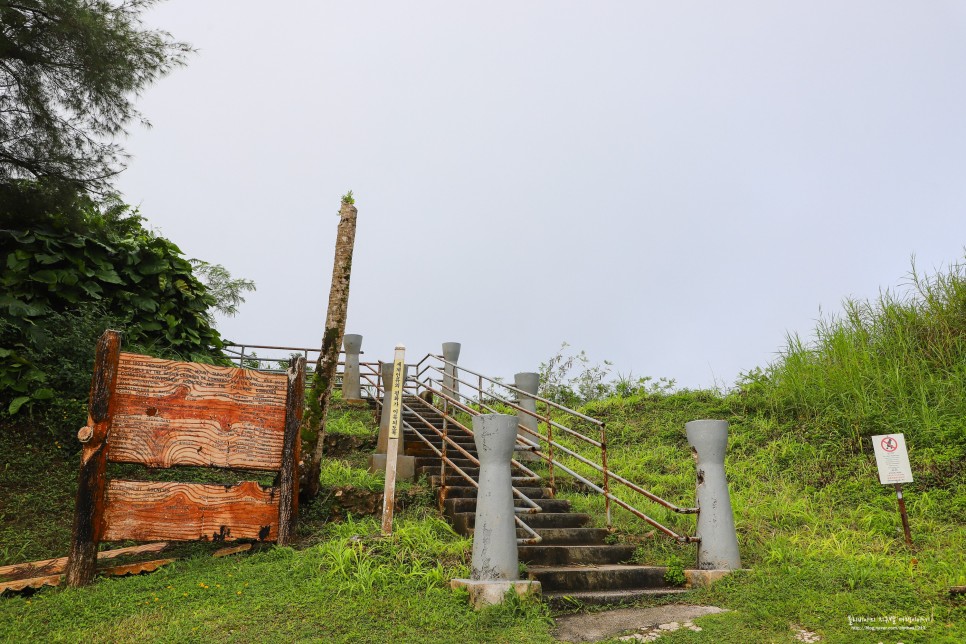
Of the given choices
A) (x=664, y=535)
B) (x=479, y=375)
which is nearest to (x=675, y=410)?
(x=479, y=375)

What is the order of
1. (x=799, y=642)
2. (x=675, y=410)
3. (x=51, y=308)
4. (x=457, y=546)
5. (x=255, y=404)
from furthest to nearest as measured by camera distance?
1. (x=675, y=410)
2. (x=51, y=308)
3. (x=255, y=404)
4. (x=457, y=546)
5. (x=799, y=642)

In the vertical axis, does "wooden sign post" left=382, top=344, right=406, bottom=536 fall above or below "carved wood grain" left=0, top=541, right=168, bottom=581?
above

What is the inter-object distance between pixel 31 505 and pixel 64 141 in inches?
194

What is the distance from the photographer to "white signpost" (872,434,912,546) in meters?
6.66

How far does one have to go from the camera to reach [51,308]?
396 inches

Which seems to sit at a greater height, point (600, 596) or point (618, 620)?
point (600, 596)

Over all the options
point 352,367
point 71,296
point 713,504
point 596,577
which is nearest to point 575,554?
point 596,577

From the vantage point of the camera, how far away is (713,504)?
6312mm

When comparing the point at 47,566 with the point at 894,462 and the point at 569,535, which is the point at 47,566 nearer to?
the point at 569,535

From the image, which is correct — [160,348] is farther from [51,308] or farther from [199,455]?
[199,455]

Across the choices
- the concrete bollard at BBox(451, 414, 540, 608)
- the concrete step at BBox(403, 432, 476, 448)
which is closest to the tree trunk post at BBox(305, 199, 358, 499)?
the concrete step at BBox(403, 432, 476, 448)

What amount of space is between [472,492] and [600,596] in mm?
2644

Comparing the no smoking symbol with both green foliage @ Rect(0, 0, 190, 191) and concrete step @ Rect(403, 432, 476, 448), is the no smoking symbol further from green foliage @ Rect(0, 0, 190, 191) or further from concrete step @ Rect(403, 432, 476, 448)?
green foliage @ Rect(0, 0, 190, 191)

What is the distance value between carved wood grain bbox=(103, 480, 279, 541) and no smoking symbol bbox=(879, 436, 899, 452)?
627 centimetres
